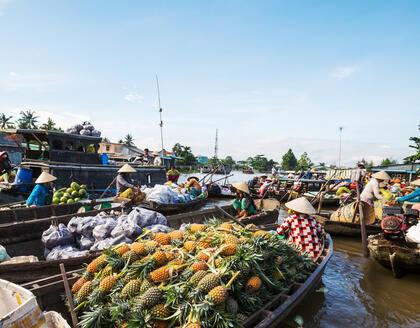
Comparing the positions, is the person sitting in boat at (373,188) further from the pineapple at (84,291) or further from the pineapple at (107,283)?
the pineapple at (84,291)

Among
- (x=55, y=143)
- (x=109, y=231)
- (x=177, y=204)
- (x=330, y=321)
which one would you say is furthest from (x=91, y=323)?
(x=55, y=143)

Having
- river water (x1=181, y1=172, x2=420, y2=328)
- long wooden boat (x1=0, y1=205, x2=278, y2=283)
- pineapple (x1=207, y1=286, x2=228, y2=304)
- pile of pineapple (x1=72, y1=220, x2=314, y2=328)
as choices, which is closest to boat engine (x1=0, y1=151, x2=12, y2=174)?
long wooden boat (x1=0, y1=205, x2=278, y2=283)

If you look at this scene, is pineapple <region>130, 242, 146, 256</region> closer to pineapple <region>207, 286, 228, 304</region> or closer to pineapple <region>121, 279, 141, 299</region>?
pineapple <region>121, 279, 141, 299</region>

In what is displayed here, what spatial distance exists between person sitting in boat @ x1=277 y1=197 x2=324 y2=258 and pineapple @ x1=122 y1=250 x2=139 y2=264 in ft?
9.47

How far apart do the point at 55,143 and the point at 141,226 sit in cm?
930

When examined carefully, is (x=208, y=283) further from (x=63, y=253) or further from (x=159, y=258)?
(x=63, y=253)

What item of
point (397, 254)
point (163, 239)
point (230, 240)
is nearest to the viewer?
point (230, 240)

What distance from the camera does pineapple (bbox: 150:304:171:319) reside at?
2.47m

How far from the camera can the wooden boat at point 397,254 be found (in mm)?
5570

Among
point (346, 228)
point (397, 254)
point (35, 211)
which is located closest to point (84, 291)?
point (35, 211)

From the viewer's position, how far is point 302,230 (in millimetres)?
4844

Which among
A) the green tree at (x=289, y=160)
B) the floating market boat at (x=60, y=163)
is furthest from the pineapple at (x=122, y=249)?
the green tree at (x=289, y=160)

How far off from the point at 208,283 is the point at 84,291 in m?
1.57

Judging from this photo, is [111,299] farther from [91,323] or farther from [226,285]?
[226,285]
